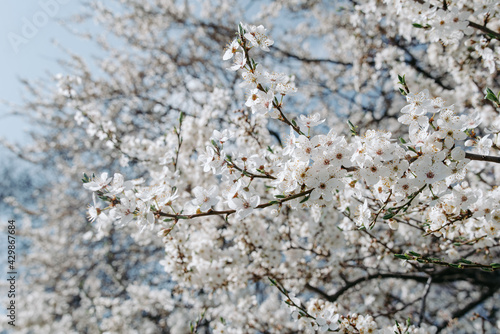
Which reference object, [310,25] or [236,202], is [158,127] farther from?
[310,25]

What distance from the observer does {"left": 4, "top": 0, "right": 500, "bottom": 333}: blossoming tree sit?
1.36 metres

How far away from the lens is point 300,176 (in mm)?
1326

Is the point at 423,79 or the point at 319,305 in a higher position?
the point at 423,79

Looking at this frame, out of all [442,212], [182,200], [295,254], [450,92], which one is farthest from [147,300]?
[450,92]

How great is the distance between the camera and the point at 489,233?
5.36 ft

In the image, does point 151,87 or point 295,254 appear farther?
point 151,87

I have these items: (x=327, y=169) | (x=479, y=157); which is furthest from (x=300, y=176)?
(x=479, y=157)

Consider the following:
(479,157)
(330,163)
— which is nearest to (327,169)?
(330,163)

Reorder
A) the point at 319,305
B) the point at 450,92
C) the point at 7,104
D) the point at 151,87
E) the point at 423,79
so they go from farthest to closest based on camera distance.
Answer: the point at 7,104
the point at 151,87
the point at 423,79
the point at 450,92
the point at 319,305

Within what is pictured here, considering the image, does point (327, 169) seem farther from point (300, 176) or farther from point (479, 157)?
point (479, 157)

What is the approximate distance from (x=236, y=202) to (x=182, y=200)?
2187mm

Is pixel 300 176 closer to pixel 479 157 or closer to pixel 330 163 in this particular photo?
pixel 330 163

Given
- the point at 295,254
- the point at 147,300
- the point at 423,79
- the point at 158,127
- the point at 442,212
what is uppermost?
the point at 442,212

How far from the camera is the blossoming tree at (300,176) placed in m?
1.36
